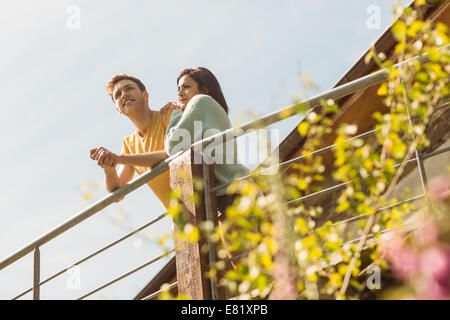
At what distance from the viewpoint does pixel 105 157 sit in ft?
12.6

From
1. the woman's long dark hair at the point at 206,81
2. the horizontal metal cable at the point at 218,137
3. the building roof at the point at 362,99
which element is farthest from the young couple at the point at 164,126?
the building roof at the point at 362,99

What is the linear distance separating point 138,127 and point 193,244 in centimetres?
158

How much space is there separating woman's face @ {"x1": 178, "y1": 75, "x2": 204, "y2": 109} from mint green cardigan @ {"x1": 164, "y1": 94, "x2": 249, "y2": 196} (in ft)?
1.51

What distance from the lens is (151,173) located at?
3670 millimetres

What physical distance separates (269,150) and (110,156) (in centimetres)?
192

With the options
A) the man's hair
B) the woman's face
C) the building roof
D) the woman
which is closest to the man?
the man's hair

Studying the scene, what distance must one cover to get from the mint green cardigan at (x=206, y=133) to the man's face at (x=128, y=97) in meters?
0.91

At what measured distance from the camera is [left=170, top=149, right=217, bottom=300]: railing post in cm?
315

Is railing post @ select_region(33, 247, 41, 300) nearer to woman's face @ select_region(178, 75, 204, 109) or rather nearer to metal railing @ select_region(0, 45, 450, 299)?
metal railing @ select_region(0, 45, 450, 299)

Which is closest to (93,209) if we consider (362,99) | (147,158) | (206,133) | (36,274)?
(147,158)

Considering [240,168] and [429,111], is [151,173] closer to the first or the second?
[240,168]

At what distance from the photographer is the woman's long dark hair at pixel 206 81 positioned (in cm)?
429
